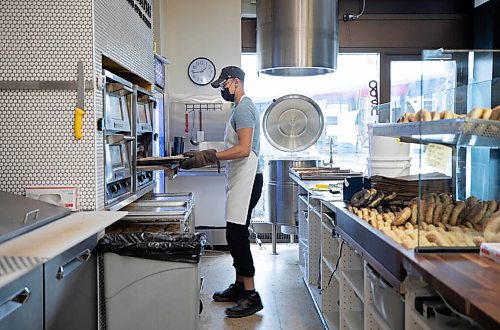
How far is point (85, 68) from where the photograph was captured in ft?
7.59

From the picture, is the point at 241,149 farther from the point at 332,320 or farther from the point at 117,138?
the point at 332,320

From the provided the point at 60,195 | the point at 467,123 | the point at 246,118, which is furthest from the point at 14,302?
the point at 246,118

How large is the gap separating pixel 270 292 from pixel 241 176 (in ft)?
3.61

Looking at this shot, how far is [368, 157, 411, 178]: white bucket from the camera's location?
3032 mm

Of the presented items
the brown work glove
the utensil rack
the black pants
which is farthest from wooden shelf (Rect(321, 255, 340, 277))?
the utensil rack

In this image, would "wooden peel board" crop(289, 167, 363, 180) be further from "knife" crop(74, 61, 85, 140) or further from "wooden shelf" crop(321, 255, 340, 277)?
"knife" crop(74, 61, 85, 140)

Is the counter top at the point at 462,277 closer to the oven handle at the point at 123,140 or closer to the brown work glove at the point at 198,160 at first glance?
the oven handle at the point at 123,140

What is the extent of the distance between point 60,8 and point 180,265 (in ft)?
4.33

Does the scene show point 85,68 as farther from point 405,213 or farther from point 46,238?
point 405,213

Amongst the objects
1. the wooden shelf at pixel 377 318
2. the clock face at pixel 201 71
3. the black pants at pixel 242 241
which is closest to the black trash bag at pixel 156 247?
the wooden shelf at pixel 377 318

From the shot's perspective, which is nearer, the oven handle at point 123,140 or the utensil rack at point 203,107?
the oven handle at point 123,140

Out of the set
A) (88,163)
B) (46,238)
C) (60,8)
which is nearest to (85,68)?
(60,8)

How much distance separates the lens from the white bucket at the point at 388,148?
3.04m

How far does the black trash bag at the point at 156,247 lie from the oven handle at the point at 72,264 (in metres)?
0.13
